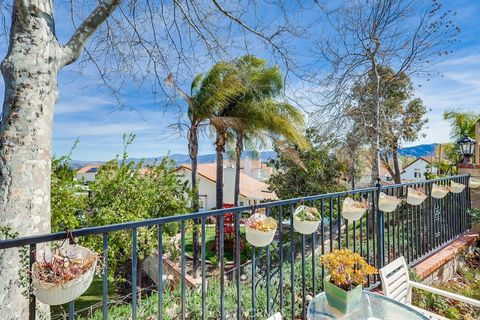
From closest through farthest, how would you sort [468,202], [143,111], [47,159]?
[47,159] → [143,111] → [468,202]

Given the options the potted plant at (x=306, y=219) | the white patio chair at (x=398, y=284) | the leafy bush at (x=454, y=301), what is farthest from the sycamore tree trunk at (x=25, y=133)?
the leafy bush at (x=454, y=301)

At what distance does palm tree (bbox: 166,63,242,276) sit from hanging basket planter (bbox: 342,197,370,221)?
6798 mm

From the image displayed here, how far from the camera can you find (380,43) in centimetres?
898

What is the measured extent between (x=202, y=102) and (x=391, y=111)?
8.75 metres

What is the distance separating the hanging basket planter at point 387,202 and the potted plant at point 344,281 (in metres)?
1.27

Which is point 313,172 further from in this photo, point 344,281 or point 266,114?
point 344,281

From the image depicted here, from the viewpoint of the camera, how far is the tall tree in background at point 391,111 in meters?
9.73

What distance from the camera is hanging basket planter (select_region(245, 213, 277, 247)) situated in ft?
6.15

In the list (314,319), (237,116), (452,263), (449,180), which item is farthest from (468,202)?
(237,116)

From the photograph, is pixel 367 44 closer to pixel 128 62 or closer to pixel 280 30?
pixel 280 30

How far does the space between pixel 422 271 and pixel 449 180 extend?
166 centimetres

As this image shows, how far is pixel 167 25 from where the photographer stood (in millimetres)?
3842


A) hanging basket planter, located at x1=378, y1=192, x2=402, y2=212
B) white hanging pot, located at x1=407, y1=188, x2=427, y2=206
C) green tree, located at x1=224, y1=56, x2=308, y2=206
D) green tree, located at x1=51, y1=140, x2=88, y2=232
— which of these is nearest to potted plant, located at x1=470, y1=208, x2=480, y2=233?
white hanging pot, located at x1=407, y1=188, x2=427, y2=206

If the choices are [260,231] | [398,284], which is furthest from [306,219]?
[398,284]
